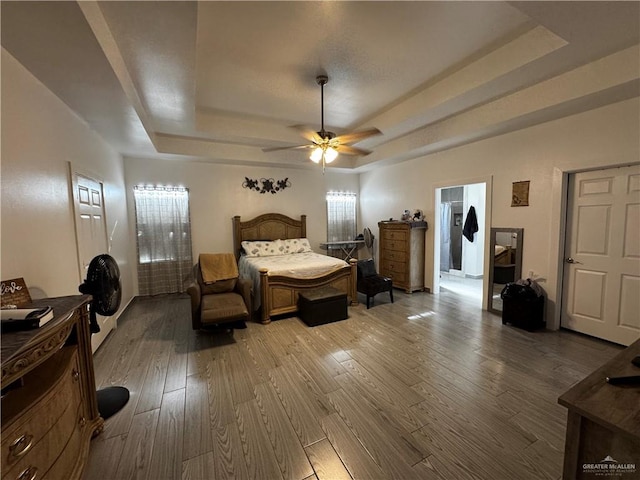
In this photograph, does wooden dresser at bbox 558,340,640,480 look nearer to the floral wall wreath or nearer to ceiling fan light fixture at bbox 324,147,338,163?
ceiling fan light fixture at bbox 324,147,338,163

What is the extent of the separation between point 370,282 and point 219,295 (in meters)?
2.25

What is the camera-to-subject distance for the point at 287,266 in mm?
4125

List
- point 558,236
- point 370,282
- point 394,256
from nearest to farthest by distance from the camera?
point 558,236 < point 370,282 < point 394,256

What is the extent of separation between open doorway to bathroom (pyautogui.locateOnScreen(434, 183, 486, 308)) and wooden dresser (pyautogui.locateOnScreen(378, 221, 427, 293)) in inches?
32.4

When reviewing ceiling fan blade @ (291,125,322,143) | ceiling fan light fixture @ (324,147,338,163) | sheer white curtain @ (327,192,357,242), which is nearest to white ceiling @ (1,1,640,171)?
ceiling fan blade @ (291,125,322,143)

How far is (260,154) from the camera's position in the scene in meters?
4.98

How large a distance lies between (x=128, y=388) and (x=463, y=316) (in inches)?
157

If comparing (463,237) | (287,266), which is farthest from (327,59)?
(463,237)

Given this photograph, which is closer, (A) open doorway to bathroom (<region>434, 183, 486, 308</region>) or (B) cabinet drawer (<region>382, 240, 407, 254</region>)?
(B) cabinet drawer (<region>382, 240, 407, 254</region>)

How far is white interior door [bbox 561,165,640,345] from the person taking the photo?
2775mm

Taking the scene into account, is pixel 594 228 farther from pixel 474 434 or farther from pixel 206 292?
pixel 206 292

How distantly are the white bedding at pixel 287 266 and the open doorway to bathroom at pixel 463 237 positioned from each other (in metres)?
2.70

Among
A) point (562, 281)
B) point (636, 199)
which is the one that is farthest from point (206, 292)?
point (636, 199)

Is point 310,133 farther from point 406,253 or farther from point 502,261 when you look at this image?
point 502,261
